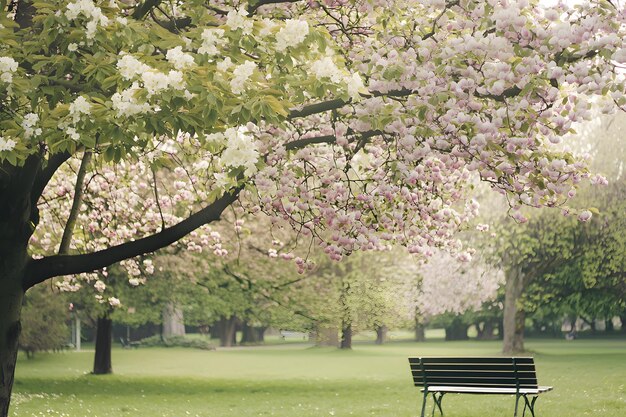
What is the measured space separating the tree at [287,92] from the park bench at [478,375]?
2.98 metres

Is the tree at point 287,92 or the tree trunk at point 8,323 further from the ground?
the tree at point 287,92

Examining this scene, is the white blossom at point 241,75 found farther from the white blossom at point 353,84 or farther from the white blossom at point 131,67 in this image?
the white blossom at point 353,84

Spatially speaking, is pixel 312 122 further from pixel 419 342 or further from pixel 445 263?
pixel 419 342

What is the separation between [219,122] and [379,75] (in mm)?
2135

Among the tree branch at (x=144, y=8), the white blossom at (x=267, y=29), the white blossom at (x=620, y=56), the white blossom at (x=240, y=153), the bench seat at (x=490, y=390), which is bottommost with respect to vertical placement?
the bench seat at (x=490, y=390)

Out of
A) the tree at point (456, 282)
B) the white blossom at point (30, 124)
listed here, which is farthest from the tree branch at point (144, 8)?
the tree at point (456, 282)

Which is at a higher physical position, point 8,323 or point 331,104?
point 331,104

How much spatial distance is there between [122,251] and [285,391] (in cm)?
1584

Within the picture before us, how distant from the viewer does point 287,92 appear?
30.4ft

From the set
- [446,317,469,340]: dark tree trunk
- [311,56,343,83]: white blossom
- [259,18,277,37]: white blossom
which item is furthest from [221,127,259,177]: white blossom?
[446,317,469,340]: dark tree trunk

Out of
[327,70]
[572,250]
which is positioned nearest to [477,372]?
[327,70]

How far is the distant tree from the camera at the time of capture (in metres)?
38.1

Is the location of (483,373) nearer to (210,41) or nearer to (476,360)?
(476,360)

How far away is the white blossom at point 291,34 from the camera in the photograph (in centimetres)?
835
